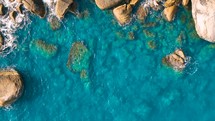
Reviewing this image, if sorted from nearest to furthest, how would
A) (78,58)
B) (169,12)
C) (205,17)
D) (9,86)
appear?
(205,17), (9,86), (169,12), (78,58)

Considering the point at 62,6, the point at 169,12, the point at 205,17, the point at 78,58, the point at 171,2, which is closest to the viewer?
the point at 205,17

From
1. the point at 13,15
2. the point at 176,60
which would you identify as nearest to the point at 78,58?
the point at 13,15

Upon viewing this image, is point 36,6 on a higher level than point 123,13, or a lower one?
higher

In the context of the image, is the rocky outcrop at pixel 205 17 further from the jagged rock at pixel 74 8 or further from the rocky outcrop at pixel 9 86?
the rocky outcrop at pixel 9 86

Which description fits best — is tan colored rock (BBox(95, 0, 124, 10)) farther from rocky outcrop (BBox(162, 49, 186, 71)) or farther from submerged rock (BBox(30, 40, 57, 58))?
rocky outcrop (BBox(162, 49, 186, 71))

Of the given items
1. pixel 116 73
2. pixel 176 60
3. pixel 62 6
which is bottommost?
pixel 176 60

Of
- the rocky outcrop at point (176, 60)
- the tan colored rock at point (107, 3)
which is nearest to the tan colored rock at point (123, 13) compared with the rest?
the tan colored rock at point (107, 3)

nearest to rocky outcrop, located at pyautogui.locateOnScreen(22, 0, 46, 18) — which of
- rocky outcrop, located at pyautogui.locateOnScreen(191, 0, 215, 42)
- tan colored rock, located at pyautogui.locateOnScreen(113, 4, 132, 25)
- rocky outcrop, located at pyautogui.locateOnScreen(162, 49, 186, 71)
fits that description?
tan colored rock, located at pyautogui.locateOnScreen(113, 4, 132, 25)

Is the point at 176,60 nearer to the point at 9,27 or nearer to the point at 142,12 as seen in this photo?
the point at 142,12
